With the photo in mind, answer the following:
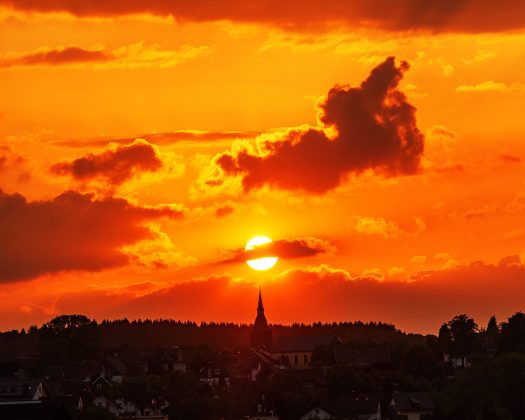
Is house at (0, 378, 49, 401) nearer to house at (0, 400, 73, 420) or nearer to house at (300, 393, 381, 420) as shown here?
house at (300, 393, 381, 420)

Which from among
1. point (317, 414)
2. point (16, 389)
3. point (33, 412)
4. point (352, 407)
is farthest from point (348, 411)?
point (33, 412)

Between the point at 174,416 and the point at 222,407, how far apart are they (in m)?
10.4

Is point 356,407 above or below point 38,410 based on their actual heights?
above

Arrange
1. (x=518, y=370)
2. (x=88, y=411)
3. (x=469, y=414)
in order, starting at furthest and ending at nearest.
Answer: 1. (x=518, y=370)
2. (x=469, y=414)
3. (x=88, y=411)

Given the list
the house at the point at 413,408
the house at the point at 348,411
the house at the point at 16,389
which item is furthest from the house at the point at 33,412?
the house at the point at 413,408

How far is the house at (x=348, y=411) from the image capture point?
193625 mm

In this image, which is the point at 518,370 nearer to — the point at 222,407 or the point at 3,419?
the point at 222,407

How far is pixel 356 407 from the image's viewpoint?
645 ft

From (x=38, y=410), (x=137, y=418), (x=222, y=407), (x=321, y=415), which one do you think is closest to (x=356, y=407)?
(x=321, y=415)

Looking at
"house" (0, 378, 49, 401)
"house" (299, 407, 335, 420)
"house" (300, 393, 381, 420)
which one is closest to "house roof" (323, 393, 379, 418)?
"house" (300, 393, 381, 420)

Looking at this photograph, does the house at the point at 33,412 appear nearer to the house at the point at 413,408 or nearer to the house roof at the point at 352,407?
the house roof at the point at 352,407

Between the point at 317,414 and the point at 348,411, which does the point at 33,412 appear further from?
the point at 348,411

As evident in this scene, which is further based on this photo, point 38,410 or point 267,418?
point 267,418

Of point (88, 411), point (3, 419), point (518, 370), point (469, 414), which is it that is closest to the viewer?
point (3, 419)
